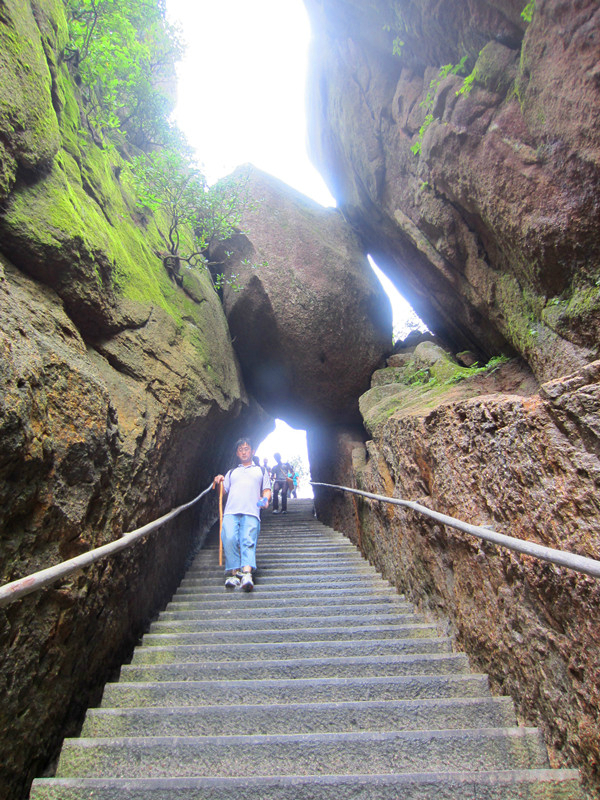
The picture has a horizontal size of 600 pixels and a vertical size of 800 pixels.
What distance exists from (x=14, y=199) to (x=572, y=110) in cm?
468

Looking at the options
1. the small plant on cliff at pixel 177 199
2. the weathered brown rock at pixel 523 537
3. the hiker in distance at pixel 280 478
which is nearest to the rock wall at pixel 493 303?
the weathered brown rock at pixel 523 537

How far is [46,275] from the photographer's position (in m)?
3.08

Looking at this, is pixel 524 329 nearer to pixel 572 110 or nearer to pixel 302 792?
pixel 572 110

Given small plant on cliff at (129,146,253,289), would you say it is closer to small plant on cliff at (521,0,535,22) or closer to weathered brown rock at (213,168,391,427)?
weathered brown rock at (213,168,391,427)

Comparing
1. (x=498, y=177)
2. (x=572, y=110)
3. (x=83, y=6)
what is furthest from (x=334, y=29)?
(x=572, y=110)

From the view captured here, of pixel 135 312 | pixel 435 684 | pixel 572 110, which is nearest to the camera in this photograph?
pixel 435 684

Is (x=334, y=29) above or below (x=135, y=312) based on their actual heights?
above

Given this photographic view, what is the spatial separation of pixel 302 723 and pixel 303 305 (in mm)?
7414

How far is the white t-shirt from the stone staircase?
49.4 inches

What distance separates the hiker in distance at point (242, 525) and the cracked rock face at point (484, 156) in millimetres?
3364

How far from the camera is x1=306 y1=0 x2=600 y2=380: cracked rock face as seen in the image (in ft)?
12.9

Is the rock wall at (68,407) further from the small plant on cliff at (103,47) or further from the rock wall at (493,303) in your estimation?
the rock wall at (493,303)

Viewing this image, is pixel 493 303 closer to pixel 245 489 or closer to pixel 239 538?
pixel 245 489

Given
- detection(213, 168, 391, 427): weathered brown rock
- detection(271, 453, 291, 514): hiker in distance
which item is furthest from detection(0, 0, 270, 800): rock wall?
detection(271, 453, 291, 514): hiker in distance
